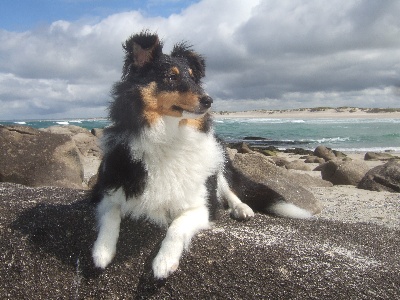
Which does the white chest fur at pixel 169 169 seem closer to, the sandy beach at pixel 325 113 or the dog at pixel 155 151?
the dog at pixel 155 151

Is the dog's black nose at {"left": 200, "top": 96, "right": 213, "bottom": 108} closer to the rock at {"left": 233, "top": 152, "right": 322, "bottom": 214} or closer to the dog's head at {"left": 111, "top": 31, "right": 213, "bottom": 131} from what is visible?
the dog's head at {"left": 111, "top": 31, "right": 213, "bottom": 131}

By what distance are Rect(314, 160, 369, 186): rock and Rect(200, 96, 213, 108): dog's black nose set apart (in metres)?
9.18

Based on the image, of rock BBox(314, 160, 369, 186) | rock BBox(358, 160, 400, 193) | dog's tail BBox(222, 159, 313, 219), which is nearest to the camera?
dog's tail BBox(222, 159, 313, 219)

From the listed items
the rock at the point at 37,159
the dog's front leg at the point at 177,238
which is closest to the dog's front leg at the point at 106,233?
the dog's front leg at the point at 177,238

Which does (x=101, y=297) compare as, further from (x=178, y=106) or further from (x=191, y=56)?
(x=191, y=56)

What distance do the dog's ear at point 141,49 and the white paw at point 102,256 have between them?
62.1 inches

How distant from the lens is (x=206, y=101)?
3.62 m

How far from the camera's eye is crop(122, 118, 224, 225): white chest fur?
371cm

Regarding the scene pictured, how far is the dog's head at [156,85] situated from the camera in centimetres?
364

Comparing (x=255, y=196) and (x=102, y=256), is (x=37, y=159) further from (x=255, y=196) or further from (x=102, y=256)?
(x=102, y=256)

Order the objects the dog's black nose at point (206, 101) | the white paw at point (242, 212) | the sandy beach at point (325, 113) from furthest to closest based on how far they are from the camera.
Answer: the sandy beach at point (325, 113)
the white paw at point (242, 212)
the dog's black nose at point (206, 101)

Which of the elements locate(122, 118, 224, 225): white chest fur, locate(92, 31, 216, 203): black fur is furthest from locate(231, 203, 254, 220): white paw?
locate(92, 31, 216, 203): black fur

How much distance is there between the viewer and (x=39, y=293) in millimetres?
3486

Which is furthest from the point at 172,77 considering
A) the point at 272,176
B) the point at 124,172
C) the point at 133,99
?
the point at 272,176
